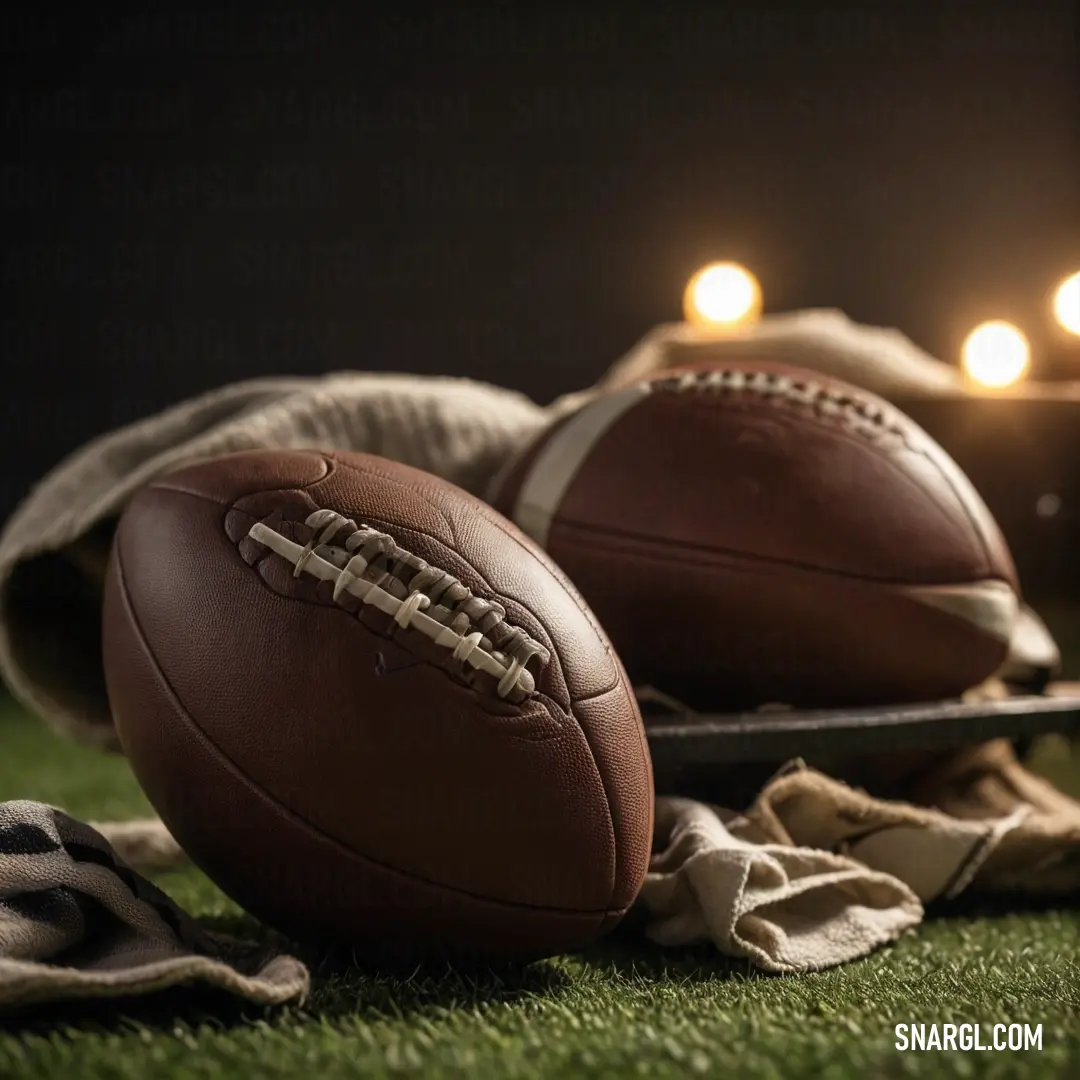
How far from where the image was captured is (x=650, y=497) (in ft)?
4.26

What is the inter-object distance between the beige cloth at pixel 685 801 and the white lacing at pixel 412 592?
0.28 m

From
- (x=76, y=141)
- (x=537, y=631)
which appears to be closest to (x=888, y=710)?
(x=537, y=631)

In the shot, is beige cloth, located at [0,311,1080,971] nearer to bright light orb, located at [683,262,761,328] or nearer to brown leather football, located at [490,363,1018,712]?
brown leather football, located at [490,363,1018,712]

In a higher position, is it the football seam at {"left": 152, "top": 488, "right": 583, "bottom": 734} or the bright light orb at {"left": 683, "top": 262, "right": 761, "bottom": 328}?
the bright light orb at {"left": 683, "top": 262, "right": 761, "bottom": 328}

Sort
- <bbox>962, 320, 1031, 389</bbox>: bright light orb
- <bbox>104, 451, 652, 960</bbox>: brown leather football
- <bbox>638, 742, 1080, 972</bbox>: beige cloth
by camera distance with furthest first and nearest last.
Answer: <bbox>962, 320, 1031, 389</bbox>: bright light orb, <bbox>638, 742, 1080, 972</bbox>: beige cloth, <bbox>104, 451, 652, 960</bbox>: brown leather football

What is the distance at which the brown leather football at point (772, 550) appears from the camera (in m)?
1.28

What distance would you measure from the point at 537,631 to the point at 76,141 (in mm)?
3497

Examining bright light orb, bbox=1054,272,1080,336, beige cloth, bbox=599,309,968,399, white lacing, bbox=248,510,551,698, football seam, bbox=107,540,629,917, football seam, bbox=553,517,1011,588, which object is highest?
bright light orb, bbox=1054,272,1080,336

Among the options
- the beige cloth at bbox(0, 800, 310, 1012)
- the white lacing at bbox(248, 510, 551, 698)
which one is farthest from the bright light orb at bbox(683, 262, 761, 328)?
the beige cloth at bbox(0, 800, 310, 1012)

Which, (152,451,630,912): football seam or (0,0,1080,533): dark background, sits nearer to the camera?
(152,451,630,912): football seam

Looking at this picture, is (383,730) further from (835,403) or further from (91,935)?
(835,403)

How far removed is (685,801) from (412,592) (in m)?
0.42

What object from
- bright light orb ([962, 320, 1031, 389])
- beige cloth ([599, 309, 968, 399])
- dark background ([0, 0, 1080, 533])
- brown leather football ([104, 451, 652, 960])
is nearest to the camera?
brown leather football ([104, 451, 652, 960])

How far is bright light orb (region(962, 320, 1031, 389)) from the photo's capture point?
8.02 feet
